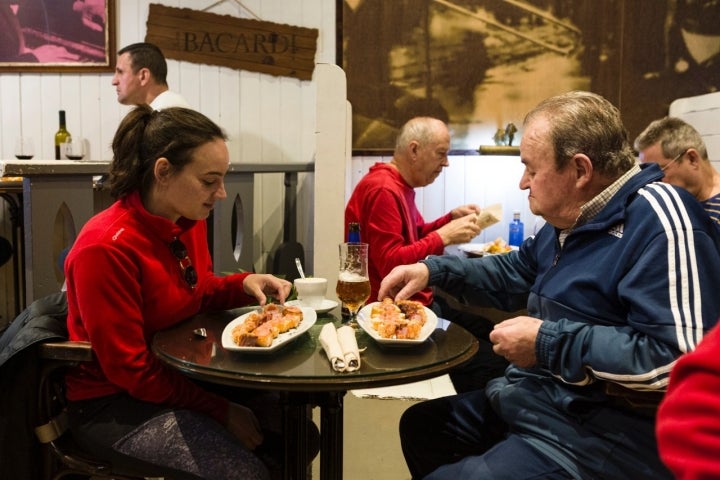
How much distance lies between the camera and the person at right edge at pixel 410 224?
A: 2834 millimetres

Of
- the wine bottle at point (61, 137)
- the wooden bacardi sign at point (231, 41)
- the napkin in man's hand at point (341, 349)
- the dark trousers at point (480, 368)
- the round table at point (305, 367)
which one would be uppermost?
the wooden bacardi sign at point (231, 41)

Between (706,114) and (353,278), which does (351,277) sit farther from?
(706,114)

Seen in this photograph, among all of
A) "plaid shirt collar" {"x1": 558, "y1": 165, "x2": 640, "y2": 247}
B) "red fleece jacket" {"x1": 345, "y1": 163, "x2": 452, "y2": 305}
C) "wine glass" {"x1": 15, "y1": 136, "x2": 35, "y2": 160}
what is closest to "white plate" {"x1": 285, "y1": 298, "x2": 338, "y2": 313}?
"plaid shirt collar" {"x1": 558, "y1": 165, "x2": 640, "y2": 247}

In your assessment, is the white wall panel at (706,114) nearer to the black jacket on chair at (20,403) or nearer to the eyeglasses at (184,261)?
the eyeglasses at (184,261)

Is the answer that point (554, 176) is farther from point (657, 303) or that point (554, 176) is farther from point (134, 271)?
point (134, 271)

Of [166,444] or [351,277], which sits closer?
[166,444]

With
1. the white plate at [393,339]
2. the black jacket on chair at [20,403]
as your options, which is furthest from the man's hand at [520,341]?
the black jacket on chair at [20,403]

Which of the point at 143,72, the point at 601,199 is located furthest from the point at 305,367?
the point at 143,72

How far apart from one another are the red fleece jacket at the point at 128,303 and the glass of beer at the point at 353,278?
0.40 m

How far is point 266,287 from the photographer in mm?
1889

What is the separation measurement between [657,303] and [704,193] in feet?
6.56

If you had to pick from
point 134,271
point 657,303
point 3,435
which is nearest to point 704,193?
point 657,303

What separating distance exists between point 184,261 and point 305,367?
0.54 meters

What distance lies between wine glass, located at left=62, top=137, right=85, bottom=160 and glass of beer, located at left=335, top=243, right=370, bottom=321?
3.32m
